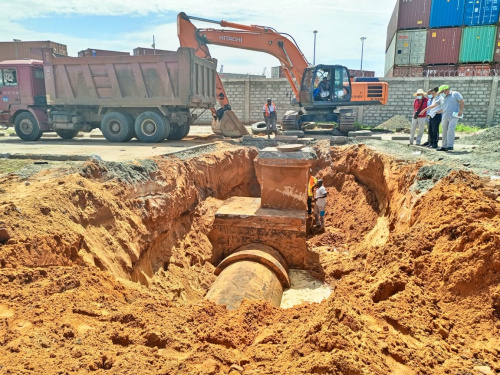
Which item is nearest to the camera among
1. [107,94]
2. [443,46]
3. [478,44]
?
[107,94]

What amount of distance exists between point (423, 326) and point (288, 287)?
2717mm

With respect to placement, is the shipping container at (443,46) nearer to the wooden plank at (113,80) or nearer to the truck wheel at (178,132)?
the truck wheel at (178,132)

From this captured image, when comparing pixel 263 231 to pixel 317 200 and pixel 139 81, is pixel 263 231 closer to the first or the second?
pixel 317 200

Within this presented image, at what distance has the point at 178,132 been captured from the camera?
38.7ft

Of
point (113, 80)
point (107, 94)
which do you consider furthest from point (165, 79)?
point (107, 94)

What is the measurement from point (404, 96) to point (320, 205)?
38.3 ft

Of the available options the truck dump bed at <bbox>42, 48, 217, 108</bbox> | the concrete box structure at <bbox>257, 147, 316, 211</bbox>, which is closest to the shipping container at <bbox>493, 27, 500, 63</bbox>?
the truck dump bed at <bbox>42, 48, 217, 108</bbox>

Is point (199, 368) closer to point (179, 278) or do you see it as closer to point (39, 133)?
point (179, 278)

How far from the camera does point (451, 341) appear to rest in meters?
2.44

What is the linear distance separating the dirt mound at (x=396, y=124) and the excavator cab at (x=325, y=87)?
4.09 meters

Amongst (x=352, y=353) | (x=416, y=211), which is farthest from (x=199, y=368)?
(x=416, y=211)

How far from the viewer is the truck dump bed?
10180 millimetres

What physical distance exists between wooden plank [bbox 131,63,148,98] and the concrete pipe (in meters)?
6.63

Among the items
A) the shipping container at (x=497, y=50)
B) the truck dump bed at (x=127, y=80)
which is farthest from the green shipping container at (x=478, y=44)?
the truck dump bed at (x=127, y=80)
